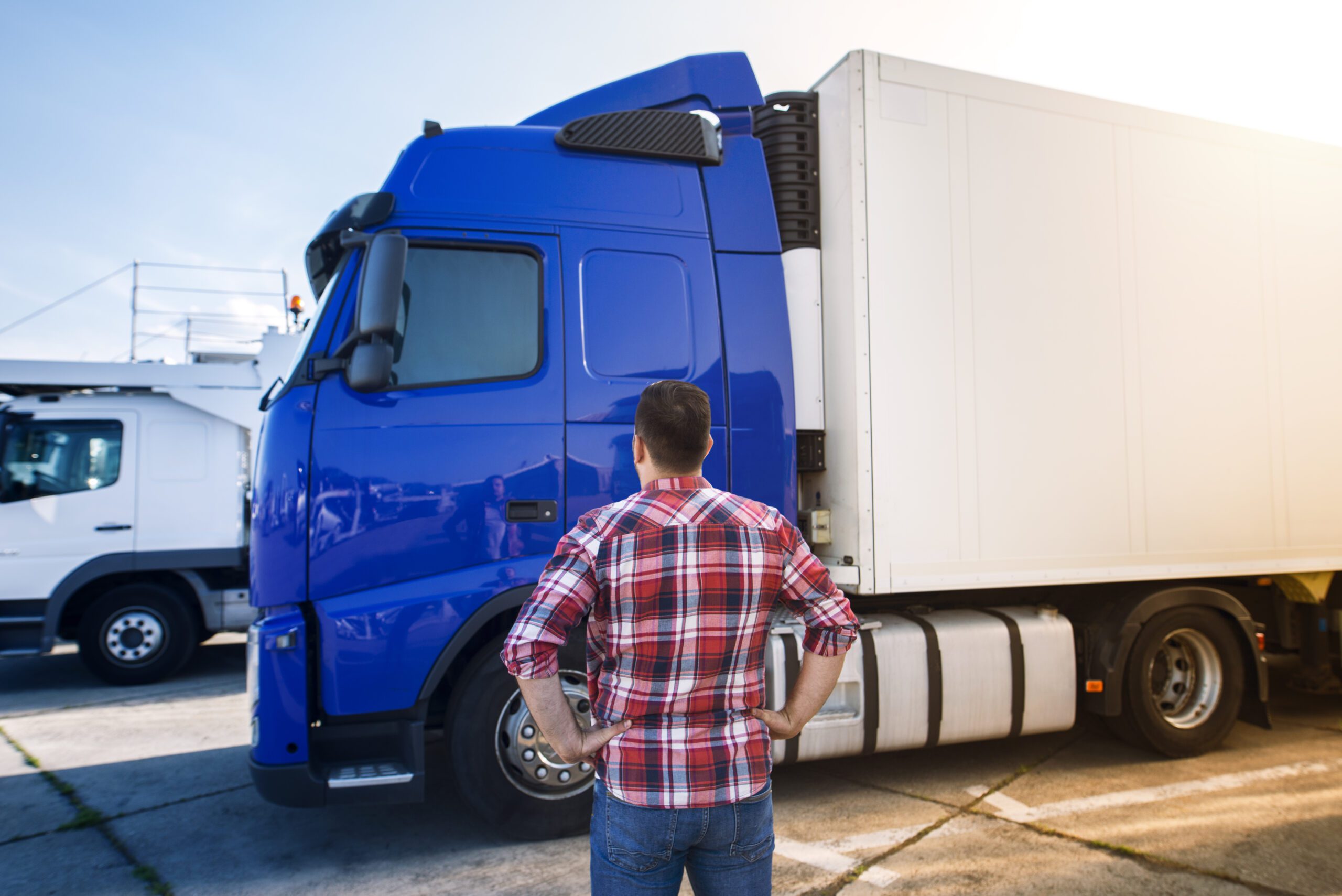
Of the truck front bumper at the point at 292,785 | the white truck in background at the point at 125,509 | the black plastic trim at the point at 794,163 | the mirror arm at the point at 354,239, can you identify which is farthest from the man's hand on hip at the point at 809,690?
the white truck in background at the point at 125,509

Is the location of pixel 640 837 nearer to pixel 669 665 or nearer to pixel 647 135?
pixel 669 665

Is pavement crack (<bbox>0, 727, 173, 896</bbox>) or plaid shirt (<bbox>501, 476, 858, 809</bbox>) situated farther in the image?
pavement crack (<bbox>0, 727, 173, 896</bbox>)

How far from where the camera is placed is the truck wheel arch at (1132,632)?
482 cm

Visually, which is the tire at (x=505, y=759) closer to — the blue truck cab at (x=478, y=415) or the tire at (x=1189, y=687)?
the blue truck cab at (x=478, y=415)

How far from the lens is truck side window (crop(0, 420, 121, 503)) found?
25.5 feet

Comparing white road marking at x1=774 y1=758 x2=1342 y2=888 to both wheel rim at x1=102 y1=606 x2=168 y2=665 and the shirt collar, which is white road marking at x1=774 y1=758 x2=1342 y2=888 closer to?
the shirt collar

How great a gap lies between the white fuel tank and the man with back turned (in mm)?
2243

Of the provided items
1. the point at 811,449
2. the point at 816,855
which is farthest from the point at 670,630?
the point at 811,449

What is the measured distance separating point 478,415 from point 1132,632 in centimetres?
369

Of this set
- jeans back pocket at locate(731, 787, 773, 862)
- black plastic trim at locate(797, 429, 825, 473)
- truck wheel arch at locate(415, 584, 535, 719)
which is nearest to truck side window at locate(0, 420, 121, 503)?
truck wheel arch at locate(415, 584, 535, 719)

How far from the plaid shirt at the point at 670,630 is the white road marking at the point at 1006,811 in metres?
2.19

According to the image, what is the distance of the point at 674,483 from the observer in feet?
5.96

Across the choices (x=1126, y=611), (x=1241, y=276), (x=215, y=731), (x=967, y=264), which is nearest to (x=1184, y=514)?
(x=1126, y=611)

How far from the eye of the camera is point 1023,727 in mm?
4738
